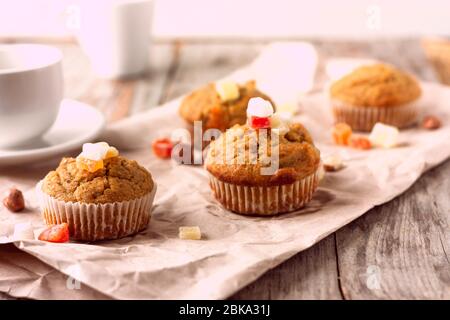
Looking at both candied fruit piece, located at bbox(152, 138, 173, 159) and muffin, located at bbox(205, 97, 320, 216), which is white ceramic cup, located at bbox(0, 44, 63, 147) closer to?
candied fruit piece, located at bbox(152, 138, 173, 159)

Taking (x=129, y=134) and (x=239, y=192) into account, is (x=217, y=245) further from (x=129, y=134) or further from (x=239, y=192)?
(x=129, y=134)

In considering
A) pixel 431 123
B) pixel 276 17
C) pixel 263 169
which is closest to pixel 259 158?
→ pixel 263 169

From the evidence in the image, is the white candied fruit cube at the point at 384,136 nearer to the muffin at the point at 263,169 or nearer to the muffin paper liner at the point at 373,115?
the muffin paper liner at the point at 373,115

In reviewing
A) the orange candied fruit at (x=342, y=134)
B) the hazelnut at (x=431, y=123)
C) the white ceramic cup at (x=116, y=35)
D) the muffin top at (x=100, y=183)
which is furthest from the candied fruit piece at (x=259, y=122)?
Result: the white ceramic cup at (x=116, y=35)

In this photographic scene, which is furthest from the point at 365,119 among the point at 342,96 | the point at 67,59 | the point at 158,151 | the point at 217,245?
the point at 67,59

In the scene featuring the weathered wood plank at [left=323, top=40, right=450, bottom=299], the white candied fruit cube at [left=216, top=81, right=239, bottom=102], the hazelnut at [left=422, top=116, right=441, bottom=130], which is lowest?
the hazelnut at [left=422, top=116, right=441, bottom=130]

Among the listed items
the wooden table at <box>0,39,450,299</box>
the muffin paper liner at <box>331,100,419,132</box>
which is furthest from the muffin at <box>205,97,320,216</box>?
the muffin paper liner at <box>331,100,419,132</box>
